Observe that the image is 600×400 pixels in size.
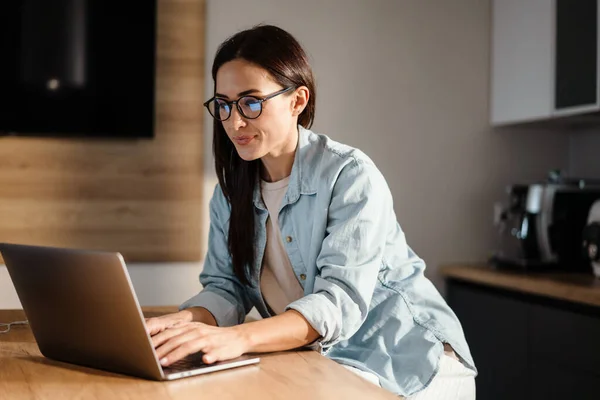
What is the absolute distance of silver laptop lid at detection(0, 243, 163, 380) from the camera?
1.13 m

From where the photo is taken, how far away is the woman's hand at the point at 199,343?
1221mm

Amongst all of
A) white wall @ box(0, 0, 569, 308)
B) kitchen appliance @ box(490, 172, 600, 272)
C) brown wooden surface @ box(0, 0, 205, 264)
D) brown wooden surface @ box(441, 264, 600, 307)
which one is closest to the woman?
brown wooden surface @ box(441, 264, 600, 307)

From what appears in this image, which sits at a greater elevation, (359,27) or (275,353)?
(359,27)

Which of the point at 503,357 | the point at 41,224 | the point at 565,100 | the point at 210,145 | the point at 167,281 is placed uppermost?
the point at 565,100

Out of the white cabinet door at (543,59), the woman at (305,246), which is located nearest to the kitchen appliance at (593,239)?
the white cabinet door at (543,59)

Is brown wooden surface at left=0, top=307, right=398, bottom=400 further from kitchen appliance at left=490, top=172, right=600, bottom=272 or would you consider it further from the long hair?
kitchen appliance at left=490, top=172, right=600, bottom=272

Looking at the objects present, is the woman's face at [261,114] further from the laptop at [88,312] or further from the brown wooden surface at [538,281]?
the brown wooden surface at [538,281]

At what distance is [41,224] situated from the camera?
2.93 meters

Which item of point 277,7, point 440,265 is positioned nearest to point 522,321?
point 440,265

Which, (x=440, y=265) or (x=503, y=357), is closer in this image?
(x=503, y=357)

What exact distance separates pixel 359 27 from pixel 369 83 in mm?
222

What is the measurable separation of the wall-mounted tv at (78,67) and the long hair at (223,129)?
136 cm

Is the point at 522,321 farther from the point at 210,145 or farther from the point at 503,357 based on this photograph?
the point at 210,145

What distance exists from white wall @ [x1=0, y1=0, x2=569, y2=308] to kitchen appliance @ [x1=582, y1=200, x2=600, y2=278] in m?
0.61
